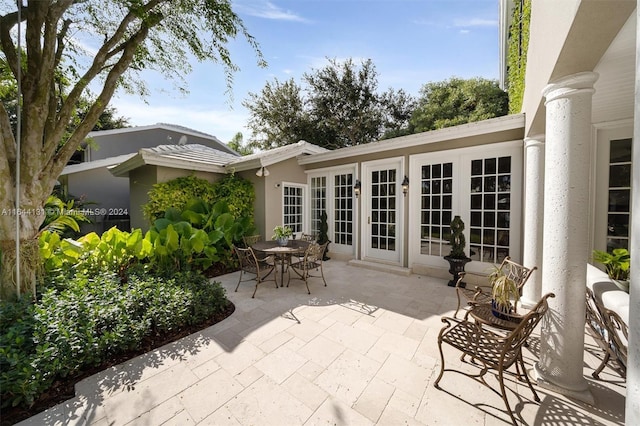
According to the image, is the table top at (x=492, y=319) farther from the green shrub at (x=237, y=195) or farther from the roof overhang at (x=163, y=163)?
the roof overhang at (x=163, y=163)

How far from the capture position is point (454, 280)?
511 cm

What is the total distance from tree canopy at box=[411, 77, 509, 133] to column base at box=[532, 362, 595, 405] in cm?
1376

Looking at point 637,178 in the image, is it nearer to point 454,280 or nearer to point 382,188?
point 454,280

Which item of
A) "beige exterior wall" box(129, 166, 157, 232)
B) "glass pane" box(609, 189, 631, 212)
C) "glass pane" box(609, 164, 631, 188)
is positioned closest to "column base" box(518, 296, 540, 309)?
"glass pane" box(609, 189, 631, 212)

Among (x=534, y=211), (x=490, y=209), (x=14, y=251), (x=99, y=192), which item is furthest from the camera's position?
(x=99, y=192)

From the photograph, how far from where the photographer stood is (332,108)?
15391 millimetres

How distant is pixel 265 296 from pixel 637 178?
14.5ft

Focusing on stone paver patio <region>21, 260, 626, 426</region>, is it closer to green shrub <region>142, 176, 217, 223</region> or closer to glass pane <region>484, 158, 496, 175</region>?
glass pane <region>484, 158, 496, 175</region>

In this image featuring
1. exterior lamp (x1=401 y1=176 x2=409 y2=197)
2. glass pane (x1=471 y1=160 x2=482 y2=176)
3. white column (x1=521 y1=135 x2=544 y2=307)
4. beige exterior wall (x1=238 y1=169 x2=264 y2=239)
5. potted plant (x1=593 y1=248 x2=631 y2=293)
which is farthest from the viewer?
beige exterior wall (x1=238 y1=169 x2=264 y2=239)

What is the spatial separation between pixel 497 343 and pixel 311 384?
173cm

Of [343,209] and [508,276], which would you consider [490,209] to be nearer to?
[508,276]

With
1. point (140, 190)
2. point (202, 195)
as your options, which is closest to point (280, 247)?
point (202, 195)

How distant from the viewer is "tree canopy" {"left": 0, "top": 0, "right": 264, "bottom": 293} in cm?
322

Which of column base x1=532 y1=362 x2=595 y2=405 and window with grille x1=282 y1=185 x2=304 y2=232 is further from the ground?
window with grille x1=282 y1=185 x2=304 y2=232
